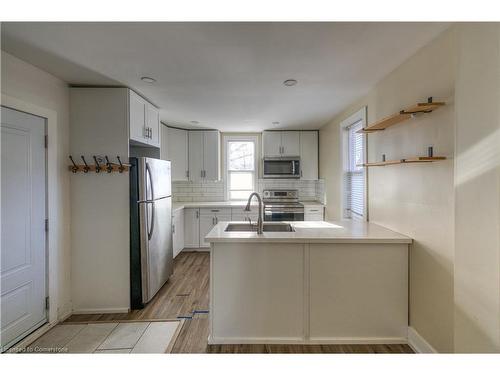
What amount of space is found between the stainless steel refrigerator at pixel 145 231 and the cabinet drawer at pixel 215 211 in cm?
142

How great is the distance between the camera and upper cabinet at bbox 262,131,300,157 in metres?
4.39

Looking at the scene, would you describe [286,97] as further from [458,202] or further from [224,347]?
[224,347]

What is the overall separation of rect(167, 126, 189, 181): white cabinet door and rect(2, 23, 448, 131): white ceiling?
62.0 inches

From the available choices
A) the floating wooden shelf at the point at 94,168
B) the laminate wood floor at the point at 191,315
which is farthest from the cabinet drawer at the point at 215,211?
the floating wooden shelf at the point at 94,168

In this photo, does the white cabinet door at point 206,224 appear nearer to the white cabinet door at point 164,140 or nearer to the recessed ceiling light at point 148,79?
the white cabinet door at point 164,140

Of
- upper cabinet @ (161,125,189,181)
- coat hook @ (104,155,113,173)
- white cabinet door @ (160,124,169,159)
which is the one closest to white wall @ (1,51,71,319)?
coat hook @ (104,155,113,173)

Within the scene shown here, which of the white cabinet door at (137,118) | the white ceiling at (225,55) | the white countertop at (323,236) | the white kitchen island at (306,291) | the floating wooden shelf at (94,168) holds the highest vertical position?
the white ceiling at (225,55)

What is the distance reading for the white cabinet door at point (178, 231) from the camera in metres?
3.73

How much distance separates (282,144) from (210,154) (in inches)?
53.7

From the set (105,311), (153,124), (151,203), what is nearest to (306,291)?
(151,203)

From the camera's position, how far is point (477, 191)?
3.90ft

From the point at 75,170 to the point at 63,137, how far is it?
1.07ft

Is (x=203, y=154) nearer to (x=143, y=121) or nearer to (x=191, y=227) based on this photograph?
(x=191, y=227)
